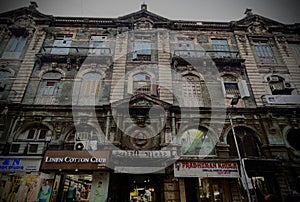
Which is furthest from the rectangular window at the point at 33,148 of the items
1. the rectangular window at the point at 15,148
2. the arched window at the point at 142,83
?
the arched window at the point at 142,83

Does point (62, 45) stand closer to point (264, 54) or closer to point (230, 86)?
point (230, 86)

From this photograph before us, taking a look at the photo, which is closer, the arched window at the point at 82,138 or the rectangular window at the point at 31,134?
the arched window at the point at 82,138

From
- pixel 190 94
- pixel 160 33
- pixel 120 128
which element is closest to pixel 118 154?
pixel 120 128

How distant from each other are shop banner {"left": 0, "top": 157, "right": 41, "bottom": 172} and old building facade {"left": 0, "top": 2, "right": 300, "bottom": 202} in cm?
6

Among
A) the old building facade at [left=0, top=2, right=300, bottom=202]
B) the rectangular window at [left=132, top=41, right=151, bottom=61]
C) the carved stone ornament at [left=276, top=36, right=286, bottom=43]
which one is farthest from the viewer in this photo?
the carved stone ornament at [left=276, top=36, right=286, bottom=43]

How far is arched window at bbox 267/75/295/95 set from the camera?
14430 millimetres

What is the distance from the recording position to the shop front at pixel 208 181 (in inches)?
400

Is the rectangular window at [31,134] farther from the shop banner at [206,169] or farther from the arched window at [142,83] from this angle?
the shop banner at [206,169]

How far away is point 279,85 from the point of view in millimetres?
14867

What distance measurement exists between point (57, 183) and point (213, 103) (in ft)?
37.1

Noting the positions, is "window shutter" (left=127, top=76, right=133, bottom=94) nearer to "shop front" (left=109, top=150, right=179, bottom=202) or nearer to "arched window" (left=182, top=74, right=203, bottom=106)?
"arched window" (left=182, top=74, right=203, bottom=106)

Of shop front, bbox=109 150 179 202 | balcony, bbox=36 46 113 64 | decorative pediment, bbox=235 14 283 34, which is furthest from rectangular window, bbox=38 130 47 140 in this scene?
decorative pediment, bbox=235 14 283 34

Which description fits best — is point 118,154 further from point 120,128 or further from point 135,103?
point 135,103

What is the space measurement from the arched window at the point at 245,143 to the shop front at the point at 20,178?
1159 cm
